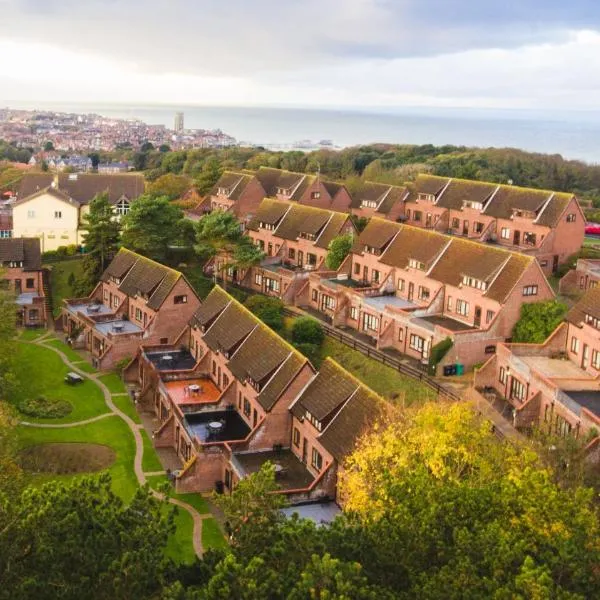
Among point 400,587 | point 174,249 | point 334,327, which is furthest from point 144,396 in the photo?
point 400,587

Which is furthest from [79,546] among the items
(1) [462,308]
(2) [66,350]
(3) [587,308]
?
(2) [66,350]

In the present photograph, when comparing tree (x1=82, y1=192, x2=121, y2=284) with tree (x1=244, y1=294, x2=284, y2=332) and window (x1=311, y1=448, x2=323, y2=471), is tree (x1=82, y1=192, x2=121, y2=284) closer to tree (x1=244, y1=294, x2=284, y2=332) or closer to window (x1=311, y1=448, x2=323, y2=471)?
tree (x1=244, y1=294, x2=284, y2=332)

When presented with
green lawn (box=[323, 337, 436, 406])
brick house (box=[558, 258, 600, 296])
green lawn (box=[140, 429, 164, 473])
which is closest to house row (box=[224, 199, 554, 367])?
green lawn (box=[323, 337, 436, 406])

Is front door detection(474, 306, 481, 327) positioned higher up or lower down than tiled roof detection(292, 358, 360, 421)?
higher up

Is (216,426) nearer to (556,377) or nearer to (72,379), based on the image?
(72,379)

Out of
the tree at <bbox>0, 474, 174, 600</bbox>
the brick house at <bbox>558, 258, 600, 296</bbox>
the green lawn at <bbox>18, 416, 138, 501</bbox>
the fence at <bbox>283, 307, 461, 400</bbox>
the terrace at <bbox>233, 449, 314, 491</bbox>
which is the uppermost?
the brick house at <bbox>558, 258, 600, 296</bbox>

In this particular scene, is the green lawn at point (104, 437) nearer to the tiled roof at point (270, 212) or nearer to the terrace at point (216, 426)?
the terrace at point (216, 426)

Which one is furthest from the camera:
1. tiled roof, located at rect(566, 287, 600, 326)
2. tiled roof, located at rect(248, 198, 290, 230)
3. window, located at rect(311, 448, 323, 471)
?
tiled roof, located at rect(248, 198, 290, 230)

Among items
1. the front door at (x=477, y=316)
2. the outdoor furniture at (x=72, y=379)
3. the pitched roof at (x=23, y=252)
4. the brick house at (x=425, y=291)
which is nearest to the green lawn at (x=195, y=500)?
the outdoor furniture at (x=72, y=379)

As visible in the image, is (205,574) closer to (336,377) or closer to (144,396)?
(336,377)
